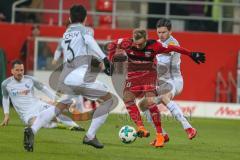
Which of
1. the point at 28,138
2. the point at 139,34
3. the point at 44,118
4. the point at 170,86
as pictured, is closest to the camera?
the point at 28,138

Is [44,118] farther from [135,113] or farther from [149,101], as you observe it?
[149,101]

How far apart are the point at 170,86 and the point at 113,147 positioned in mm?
2298

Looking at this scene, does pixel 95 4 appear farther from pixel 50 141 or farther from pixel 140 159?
pixel 140 159

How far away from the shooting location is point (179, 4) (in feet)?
97.8

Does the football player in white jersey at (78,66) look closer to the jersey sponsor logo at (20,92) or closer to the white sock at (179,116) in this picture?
the white sock at (179,116)

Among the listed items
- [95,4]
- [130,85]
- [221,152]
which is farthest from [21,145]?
[95,4]

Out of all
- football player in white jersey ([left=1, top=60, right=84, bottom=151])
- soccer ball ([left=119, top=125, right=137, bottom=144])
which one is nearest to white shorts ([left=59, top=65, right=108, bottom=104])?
soccer ball ([left=119, top=125, right=137, bottom=144])

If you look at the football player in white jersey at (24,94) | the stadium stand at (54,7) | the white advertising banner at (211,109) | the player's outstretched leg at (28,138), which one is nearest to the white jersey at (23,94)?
the football player in white jersey at (24,94)

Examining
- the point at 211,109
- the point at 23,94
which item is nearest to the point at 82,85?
the point at 23,94

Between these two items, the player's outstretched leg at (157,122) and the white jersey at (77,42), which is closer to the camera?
the white jersey at (77,42)

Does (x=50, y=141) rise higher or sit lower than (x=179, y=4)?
lower

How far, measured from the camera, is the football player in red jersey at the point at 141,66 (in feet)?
45.9

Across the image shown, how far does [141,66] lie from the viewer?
47.0ft

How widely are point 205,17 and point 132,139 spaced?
49.6 ft
